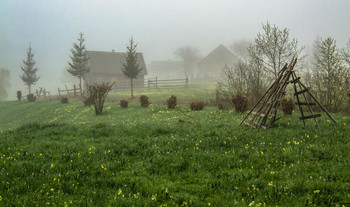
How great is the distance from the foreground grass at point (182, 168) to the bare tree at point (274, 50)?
1361cm

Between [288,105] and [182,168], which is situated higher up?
[288,105]

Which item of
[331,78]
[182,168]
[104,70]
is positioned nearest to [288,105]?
[331,78]

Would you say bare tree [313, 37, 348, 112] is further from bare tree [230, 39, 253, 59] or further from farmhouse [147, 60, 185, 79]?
farmhouse [147, 60, 185, 79]

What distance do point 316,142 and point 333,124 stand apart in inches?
136

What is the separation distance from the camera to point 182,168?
6.88m

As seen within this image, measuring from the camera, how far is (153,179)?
6.09m

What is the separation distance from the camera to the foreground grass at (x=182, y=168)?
501 centimetres

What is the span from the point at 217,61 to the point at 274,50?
5829 cm

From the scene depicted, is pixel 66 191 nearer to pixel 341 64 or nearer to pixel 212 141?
pixel 212 141

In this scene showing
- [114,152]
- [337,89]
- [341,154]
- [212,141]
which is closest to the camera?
[341,154]

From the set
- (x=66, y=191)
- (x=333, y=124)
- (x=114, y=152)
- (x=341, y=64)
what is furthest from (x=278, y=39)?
(x=66, y=191)

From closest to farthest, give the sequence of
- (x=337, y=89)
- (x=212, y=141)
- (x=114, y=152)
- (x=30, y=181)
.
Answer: (x=30, y=181), (x=114, y=152), (x=212, y=141), (x=337, y=89)

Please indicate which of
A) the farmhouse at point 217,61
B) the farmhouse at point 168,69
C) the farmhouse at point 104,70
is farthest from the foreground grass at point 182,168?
the farmhouse at point 168,69

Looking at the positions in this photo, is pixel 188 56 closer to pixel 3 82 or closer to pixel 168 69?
pixel 168 69
